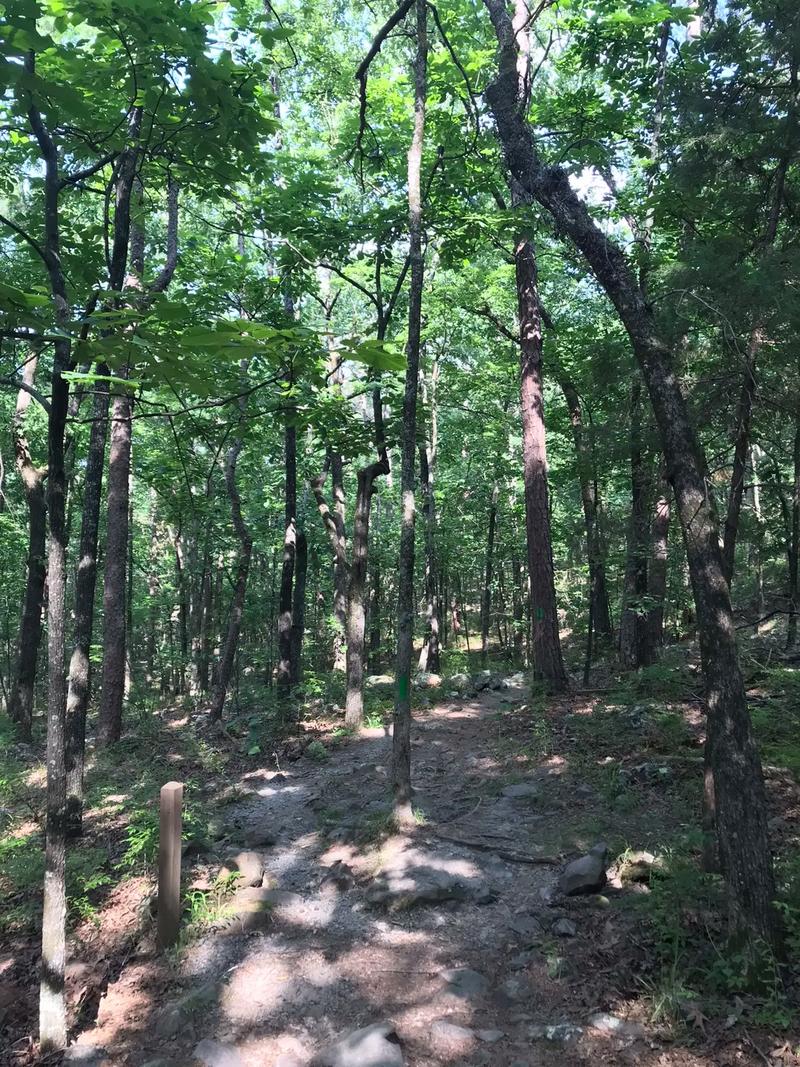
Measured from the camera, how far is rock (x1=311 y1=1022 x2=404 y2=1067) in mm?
3850

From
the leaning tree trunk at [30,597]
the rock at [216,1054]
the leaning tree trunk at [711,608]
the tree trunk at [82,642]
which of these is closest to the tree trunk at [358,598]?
the tree trunk at [82,642]

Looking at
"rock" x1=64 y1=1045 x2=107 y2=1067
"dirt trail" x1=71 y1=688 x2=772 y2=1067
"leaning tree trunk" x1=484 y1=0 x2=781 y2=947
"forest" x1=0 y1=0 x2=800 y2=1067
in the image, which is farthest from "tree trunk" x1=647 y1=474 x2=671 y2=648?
"rock" x1=64 y1=1045 x2=107 y2=1067

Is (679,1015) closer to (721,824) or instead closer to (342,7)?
(721,824)

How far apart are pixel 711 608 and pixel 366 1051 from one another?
143 inches

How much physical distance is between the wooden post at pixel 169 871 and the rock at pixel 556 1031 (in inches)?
114

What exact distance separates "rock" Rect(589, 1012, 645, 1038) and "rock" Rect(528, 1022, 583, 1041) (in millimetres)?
118

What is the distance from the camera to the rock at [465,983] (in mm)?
4543

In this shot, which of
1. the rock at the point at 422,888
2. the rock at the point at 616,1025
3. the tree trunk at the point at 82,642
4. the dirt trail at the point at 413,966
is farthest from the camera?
the tree trunk at the point at 82,642

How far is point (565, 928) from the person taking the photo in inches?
200

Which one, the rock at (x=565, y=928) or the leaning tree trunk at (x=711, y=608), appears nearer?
the leaning tree trunk at (x=711, y=608)

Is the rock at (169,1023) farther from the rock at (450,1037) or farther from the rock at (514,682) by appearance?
the rock at (514,682)

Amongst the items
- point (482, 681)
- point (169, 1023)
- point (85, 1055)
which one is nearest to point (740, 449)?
point (169, 1023)

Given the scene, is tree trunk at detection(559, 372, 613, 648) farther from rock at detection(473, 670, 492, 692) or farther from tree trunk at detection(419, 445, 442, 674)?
tree trunk at detection(419, 445, 442, 674)

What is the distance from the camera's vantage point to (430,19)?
12.7 metres
